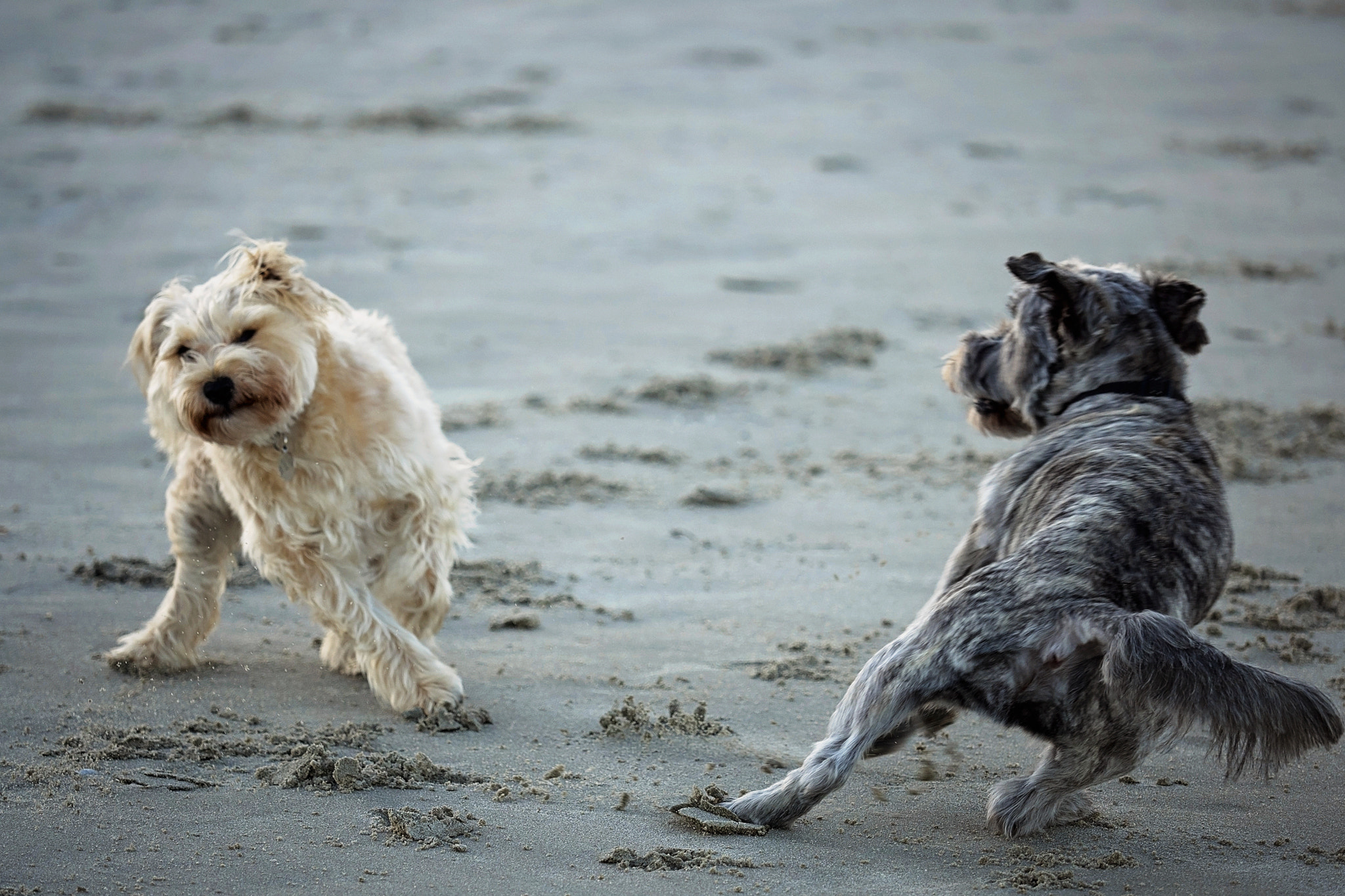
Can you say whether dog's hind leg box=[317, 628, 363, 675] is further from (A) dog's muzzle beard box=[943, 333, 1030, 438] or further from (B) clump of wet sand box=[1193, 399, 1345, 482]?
(B) clump of wet sand box=[1193, 399, 1345, 482]

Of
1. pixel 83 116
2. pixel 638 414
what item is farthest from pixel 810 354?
pixel 83 116

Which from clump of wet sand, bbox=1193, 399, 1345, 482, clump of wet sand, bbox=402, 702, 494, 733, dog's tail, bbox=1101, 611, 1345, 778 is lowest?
clump of wet sand, bbox=402, 702, 494, 733

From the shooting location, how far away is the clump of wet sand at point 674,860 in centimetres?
340

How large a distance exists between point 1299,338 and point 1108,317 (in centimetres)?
553

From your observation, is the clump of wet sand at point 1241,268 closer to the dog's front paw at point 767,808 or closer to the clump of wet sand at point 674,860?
the dog's front paw at point 767,808

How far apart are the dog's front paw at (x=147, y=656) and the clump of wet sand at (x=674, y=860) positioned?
2.20 m

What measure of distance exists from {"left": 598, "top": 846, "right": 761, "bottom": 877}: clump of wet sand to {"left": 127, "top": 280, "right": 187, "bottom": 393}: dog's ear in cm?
257

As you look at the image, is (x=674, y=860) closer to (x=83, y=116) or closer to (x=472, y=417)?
(x=472, y=417)

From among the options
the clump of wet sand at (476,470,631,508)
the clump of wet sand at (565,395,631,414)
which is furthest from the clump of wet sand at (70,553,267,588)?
the clump of wet sand at (565,395,631,414)

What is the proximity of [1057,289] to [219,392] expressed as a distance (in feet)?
9.20

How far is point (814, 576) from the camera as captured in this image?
225 inches

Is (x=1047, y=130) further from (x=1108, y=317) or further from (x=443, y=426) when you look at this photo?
(x=1108, y=317)

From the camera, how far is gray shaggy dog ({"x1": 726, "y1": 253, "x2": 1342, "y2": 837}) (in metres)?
3.17

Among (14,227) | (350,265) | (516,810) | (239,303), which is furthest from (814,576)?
(14,227)
